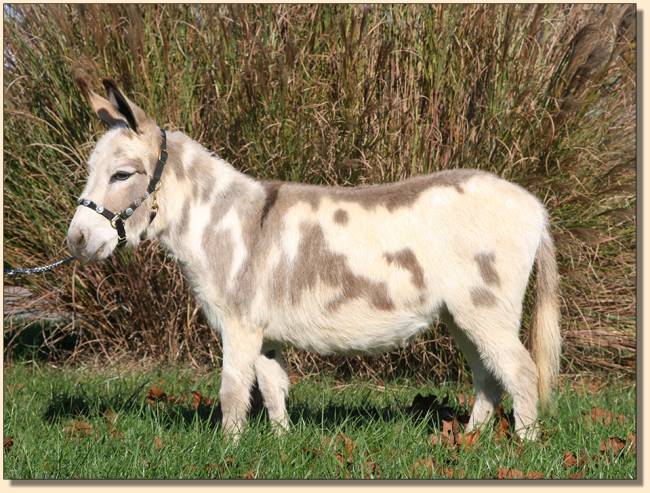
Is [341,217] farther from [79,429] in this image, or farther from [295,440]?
[79,429]

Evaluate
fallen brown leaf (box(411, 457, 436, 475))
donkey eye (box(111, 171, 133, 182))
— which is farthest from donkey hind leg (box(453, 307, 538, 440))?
donkey eye (box(111, 171, 133, 182))

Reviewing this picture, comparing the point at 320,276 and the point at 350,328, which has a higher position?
the point at 320,276

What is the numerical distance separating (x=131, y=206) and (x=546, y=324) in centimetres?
178

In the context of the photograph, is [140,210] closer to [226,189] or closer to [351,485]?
[226,189]

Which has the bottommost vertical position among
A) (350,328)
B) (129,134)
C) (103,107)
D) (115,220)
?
(350,328)

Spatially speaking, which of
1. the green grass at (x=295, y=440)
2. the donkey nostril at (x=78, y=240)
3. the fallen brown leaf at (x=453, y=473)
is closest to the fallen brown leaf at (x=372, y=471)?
the green grass at (x=295, y=440)

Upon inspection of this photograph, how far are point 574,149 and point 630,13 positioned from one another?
0.91 meters

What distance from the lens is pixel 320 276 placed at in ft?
10.8

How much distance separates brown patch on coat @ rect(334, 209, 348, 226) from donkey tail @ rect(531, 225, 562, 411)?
33.0 inches

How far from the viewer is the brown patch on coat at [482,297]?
327 cm

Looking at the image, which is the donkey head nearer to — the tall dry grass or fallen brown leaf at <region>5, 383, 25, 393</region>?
the tall dry grass

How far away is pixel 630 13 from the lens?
5000 mm

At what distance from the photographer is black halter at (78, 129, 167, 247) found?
10.5ft

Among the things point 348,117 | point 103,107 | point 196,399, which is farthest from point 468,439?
point 348,117
